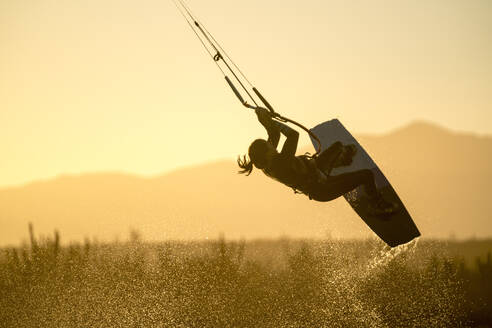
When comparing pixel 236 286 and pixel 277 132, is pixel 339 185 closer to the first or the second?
pixel 277 132

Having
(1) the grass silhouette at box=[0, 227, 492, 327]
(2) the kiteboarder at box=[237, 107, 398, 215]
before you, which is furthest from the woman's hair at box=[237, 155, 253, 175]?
(1) the grass silhouette at box=[0, 227, 492, 327]

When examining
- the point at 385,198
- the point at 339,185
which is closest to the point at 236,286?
the point at 385,198

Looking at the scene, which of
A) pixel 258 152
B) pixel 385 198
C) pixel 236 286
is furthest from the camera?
pixel 236 286

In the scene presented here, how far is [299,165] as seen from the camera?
834cm

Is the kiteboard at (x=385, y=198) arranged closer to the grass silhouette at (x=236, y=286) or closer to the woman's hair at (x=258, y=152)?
the woman's hair at (x=258, y=152)

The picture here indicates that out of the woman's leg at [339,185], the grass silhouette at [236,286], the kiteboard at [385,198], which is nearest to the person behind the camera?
the woman's leg at [339,185]

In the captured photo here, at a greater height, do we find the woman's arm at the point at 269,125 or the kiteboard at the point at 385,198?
the woman's arm at the point at 269,125

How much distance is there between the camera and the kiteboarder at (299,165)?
8164 mm

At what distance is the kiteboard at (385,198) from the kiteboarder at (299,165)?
1.14 m

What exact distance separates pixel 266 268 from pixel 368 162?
1241 centimetres

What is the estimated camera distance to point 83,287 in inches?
765

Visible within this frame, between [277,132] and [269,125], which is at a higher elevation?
[269,125]

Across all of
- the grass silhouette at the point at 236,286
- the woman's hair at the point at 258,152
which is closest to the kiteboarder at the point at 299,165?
the woman's hair at the point at 258,152

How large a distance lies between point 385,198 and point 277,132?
9.81 feet
